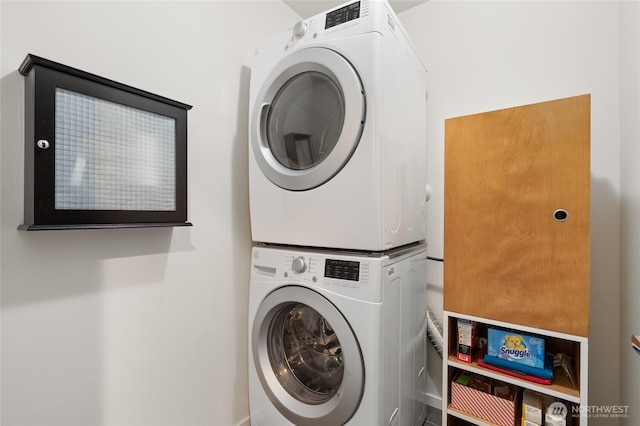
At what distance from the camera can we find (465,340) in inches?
51.1

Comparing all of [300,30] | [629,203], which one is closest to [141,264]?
[300,30]

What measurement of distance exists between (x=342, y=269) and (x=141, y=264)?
77cm

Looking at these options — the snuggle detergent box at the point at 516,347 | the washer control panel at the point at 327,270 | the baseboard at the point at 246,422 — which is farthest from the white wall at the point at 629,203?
the baseboard at the point at 246,422

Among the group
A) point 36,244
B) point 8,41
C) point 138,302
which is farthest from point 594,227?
point 8,41

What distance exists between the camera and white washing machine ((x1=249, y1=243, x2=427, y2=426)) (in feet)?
3.48

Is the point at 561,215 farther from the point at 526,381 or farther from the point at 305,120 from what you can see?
the point at 305,120

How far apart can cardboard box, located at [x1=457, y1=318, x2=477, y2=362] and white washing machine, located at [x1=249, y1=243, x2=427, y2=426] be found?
0.66 ft

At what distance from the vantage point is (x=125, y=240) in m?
1.07

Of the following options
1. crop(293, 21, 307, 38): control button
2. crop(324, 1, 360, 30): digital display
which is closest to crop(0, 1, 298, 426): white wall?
crop(293, 21, 307, 38): control button

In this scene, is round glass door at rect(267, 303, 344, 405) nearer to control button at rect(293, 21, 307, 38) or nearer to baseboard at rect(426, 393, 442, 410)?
baseboard at rect(426, 393, 442, 410)

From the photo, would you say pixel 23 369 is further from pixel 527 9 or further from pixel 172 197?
pixel 527 9

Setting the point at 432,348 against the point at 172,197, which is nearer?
the point at 172,197

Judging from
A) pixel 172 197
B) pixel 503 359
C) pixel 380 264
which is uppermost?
pixel 172 197

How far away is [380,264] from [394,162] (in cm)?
42
